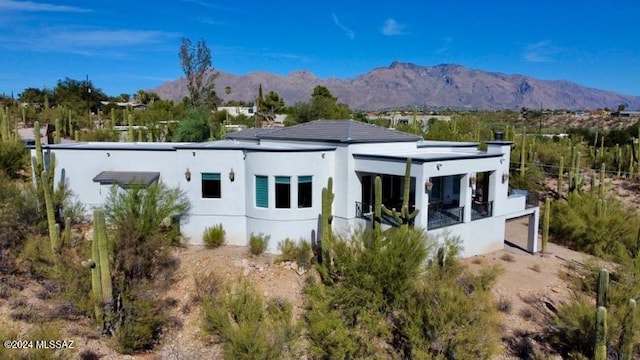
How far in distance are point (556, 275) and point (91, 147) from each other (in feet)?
69.8

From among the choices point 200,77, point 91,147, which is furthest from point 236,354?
point 200,77

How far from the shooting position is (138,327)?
1529 centimetres

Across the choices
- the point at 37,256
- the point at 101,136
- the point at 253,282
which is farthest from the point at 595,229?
the point at 101,136

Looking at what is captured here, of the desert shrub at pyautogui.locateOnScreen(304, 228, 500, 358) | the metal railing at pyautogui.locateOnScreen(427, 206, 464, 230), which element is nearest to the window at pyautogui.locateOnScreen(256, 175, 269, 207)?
the desert shrub at pyautogui.locateOnScreen(304, 228, 500, 358)

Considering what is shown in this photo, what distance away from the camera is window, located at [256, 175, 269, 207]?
66.1ft

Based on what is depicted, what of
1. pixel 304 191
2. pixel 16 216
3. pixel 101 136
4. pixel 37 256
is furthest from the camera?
pixel 101 136

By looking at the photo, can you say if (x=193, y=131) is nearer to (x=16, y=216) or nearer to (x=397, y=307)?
(x=16, y=216)

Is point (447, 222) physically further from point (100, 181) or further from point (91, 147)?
point (91, 147)

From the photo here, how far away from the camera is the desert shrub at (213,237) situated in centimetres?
2077

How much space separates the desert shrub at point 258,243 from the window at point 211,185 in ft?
8.32

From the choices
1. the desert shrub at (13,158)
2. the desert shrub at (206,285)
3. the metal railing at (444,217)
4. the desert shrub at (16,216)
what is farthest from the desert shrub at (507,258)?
the desert shrub at (13,158)

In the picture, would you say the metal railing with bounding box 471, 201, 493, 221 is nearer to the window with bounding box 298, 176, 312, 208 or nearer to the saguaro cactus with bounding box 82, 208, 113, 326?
the window with bounding box 298, 176, 312, 208

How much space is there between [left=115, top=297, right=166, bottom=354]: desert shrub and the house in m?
5.67

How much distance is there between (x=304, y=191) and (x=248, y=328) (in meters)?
8.23
